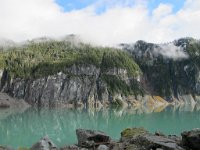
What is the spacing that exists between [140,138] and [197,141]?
9.62ft

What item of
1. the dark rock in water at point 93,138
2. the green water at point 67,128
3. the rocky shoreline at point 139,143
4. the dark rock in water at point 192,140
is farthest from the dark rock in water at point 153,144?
the green water at point 67,128

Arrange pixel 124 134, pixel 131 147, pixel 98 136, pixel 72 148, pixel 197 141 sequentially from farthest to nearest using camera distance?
pixel 124 134
pixel 98 136
pixel 72 148
pixel 131 147
pixel 197 141

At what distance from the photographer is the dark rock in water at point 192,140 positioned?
15.9m

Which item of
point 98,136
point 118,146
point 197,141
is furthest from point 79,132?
point 197,141

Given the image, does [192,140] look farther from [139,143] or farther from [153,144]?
[139,143]

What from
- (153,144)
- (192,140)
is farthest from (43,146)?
(192,140)

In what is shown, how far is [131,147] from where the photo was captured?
17.2m

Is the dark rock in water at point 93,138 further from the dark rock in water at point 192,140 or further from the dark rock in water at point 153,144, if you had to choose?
the dark rock in water at point 192,140

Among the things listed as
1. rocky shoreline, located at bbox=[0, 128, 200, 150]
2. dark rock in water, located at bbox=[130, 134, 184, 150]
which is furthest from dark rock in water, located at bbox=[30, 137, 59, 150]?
dark rock in water, located at bbox=[130, 134, 184, 150]

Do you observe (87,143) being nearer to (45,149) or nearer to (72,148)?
(72,148)

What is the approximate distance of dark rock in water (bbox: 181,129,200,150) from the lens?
15925 mm

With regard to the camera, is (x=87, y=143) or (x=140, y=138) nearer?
(x=140, y=138)

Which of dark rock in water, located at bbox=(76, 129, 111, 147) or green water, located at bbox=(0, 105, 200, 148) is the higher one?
dark rock in water, located at bbox=(76, 129, 111, 147)

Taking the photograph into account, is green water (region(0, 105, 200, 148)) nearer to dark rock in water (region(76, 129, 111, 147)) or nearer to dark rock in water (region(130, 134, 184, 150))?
dark rock in water (region(76, 129, 111, 147))
